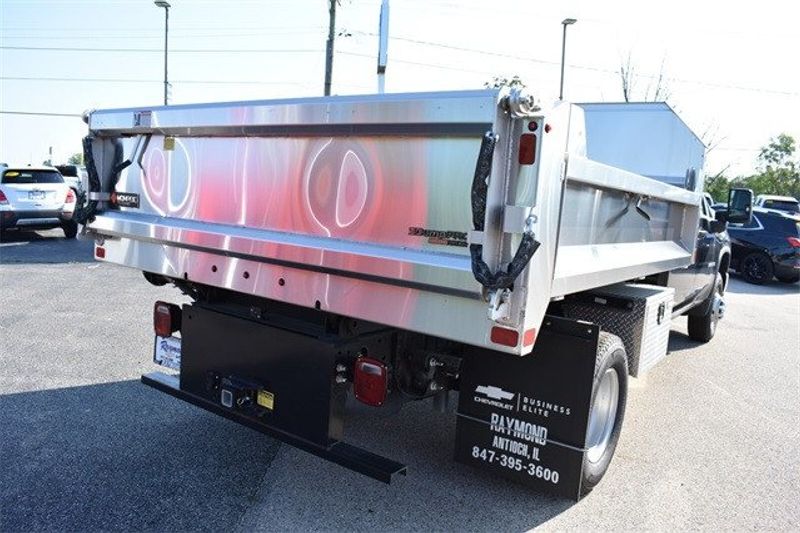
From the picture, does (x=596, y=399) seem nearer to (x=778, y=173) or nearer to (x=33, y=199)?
(x=33, y=199)

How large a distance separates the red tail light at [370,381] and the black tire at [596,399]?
1.07 meters

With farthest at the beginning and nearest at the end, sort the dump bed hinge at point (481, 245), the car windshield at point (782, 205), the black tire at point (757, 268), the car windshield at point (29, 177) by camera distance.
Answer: the car windshield at point (782, 205)
the black tire at point (757, 268)
the car windshield at point (29, 177)
the dump bed hinge at point (481, 245)

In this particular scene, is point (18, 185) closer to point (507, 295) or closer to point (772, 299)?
point (507, 295)

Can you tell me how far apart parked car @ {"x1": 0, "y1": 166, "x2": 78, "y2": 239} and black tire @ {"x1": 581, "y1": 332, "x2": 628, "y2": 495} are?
14325mm

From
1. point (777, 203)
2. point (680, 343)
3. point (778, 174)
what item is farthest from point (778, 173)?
point (680, 343)

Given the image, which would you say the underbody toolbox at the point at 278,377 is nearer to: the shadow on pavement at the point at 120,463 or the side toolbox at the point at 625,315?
the shadow on pavement at the point at 120,463

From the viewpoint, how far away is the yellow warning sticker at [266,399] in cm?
346

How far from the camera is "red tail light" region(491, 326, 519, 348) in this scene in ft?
8.63

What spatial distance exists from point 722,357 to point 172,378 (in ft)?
20.4

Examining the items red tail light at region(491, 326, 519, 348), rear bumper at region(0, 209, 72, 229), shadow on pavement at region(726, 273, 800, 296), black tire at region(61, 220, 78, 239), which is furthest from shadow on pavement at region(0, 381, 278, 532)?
shadow on pavement at region(726, 273, 800, 296)

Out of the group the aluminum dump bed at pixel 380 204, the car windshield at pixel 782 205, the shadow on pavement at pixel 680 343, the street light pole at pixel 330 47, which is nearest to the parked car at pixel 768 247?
the shadow on pavement at pixel 680 343

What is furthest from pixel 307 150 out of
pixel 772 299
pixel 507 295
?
pixel 772 299

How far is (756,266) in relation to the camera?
632 inches

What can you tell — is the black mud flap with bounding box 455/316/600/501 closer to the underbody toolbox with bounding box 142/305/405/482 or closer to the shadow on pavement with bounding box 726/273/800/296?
the underbody toolbox with bounding box 142/305/405/482
